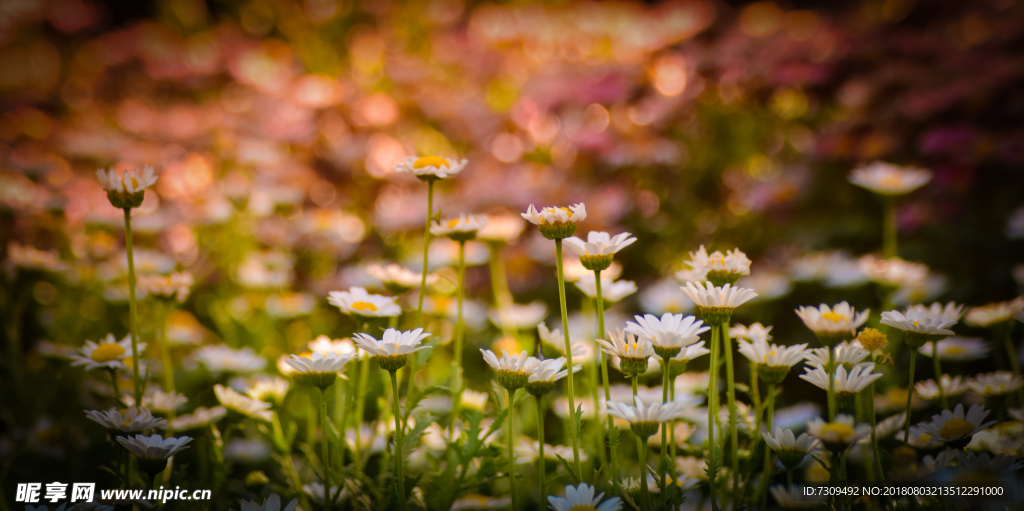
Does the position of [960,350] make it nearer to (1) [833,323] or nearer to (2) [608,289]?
(1) [833,323]

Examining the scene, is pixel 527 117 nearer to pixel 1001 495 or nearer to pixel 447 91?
pixel 447 91

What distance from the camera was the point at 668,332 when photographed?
835mm

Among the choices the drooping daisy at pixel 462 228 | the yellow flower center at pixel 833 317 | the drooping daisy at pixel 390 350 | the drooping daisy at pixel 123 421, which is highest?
the drooping daisy at pixel 462 228

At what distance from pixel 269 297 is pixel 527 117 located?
4.47ft

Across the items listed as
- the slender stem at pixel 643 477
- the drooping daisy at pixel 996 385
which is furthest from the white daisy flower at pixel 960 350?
the slender stem at pixel 643 477

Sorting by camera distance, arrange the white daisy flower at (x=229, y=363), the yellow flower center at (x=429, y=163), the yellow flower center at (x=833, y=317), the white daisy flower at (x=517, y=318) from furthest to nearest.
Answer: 1. the white daisy flower at (x=517, y=318)
2. the white daisy flower at (x=229, y=363)
3. the yellow flower center at (x=429, y=163)
4. the yellow flower center at (x=833, y=317)

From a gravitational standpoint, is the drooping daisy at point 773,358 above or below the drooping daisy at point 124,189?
below

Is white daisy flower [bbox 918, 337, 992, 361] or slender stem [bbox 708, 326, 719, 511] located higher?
white daisy flower [bbox 918, 337, 992, 361]

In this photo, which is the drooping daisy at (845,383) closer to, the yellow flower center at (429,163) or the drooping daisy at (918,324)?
the drooping daisy at (918,324)

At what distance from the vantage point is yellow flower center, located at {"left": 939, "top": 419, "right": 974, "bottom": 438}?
87 centimetres

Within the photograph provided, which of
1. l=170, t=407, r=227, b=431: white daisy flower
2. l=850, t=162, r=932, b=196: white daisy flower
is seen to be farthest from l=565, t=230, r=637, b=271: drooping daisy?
l=850, t=162, r=932, b=196: white daisy flower

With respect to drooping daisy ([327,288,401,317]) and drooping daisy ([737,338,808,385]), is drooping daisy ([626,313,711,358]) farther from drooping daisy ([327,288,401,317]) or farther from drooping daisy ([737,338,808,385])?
drooping daisy ([327,288,401,317])

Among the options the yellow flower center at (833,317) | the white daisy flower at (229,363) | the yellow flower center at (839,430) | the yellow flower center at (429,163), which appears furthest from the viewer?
the white daisy flower at (229,363)

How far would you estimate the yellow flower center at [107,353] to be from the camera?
1088mm
